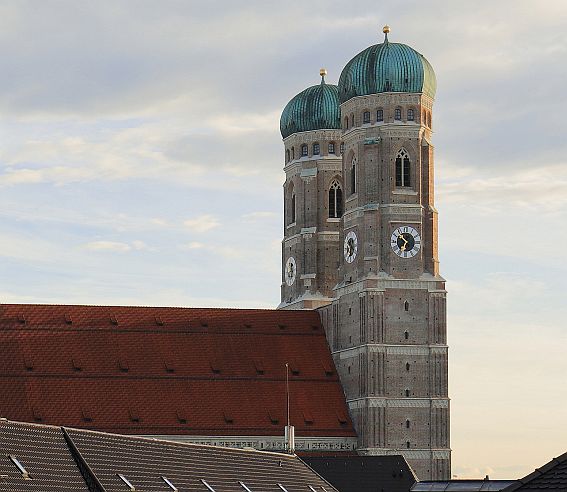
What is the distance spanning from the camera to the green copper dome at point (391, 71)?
5787 inches

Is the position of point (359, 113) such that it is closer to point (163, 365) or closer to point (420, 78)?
point (420, 78)

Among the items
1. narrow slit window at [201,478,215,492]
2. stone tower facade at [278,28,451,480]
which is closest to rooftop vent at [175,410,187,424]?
stone tower facade at [278,28,451,480]

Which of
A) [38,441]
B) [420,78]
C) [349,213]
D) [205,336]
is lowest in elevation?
[38,441]

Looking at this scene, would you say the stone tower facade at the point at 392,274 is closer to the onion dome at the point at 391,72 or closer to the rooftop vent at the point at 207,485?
the onion dome at the point at 391,72

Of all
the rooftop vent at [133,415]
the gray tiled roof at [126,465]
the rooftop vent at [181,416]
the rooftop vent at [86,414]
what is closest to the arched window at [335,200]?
the rooftop vent at [181,416]

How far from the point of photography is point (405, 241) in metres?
146

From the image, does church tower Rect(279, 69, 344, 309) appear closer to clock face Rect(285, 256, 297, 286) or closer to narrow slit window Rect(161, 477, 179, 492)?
clock face Rect(285, 256, 297, 286)

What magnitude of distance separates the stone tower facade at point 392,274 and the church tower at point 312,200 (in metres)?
12.1

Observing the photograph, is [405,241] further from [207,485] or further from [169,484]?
[169,484]

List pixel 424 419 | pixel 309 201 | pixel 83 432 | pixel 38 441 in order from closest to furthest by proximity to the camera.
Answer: pixel 38 441 → pixel 83 432 → pixel 424 419 → pixel 309 201

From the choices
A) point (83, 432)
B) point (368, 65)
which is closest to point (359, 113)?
point (368, 65)

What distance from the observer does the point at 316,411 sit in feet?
480

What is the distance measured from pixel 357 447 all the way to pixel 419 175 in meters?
25.1

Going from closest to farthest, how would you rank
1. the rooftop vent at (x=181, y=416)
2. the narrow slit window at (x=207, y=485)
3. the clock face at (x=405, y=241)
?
the narrow slit window at (x=207, y=485) < the rooftop vent at (x=181, y=416) < the clock face at (x=405, y=241)
